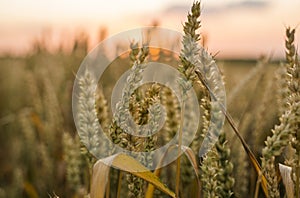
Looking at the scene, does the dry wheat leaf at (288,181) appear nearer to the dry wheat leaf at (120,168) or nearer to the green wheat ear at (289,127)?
the green wheat ear at (289,127)

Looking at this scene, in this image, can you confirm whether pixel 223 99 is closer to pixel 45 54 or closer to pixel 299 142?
pixel 299 142

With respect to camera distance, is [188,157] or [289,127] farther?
[188,157]

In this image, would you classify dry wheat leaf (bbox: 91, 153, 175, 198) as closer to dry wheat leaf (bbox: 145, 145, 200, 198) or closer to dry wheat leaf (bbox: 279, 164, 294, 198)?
dry wheat leaf (bbox: 145, 145, 200, 198)

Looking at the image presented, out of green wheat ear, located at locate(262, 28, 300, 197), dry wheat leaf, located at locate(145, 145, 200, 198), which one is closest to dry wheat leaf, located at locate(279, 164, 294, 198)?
green wheat ear, located at locate(262, 28, 300, 197)

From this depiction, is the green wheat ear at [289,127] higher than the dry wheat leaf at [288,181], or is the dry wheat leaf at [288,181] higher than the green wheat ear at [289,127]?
the green wheat ear at [289,127]

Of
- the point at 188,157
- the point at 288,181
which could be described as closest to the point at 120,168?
the point at 188,157

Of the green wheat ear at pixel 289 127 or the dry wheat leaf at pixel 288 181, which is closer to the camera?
the green wheat ear at pixel 289 127

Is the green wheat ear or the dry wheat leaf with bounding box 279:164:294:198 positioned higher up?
the green wheat ear

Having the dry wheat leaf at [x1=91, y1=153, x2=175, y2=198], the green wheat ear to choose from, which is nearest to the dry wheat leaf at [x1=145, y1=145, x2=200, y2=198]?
the dry wheat leaf at [x1=91, y1=153, x2=175, y2=198]

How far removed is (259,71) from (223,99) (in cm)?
117

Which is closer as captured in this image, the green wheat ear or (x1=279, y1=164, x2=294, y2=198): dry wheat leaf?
the green wheat ear

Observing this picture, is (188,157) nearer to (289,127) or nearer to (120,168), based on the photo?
(120,168)

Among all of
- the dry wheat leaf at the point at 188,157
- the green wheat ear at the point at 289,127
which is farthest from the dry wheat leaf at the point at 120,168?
the green wheat ear at the point at 289,127

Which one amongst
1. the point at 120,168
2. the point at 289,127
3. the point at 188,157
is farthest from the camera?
the point at 188,157
